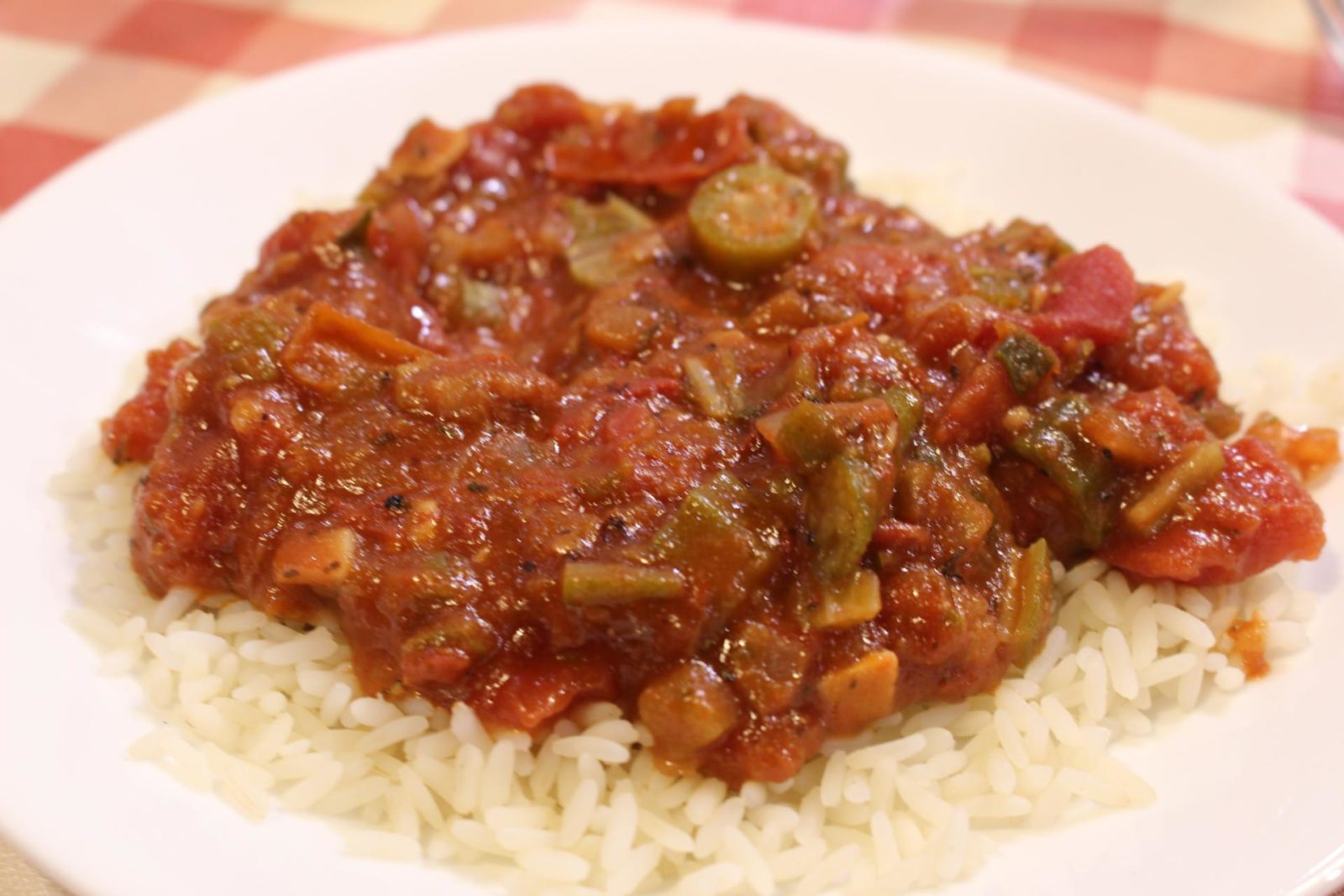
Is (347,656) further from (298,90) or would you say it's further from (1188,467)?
(298,90)

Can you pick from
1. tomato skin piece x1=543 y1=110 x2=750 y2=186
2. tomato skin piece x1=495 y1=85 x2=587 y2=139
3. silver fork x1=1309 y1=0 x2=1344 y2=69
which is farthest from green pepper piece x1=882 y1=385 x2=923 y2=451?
silver fork x1=1309 y1=0 x2=1344 y2=69

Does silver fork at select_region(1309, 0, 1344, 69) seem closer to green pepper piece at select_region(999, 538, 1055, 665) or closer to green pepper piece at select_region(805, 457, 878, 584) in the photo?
green pepper piece at select_region(999, 538, 1055, 665)

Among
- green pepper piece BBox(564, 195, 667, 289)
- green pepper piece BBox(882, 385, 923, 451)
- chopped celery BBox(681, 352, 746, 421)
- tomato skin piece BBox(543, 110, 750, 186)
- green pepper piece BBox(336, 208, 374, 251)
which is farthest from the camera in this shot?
tomato skin piece BBox(543, 110, 750, 186)

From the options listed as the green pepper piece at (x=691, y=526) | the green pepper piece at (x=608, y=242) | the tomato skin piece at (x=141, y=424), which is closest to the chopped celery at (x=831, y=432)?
the green pepper piece at (x=691, y=526)

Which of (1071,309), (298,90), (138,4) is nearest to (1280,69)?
(1071,309)

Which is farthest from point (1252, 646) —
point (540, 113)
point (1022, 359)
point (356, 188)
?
point (356, 188)

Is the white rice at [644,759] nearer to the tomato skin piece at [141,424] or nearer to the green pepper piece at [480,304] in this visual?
the tomato skin piece at [141,424]
